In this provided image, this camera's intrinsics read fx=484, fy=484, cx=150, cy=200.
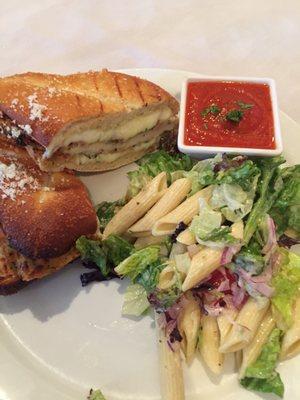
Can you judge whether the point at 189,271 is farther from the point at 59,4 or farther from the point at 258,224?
the point at 59,4

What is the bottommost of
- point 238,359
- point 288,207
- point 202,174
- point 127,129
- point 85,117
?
point 238,359

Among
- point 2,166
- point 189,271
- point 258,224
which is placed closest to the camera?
point 189,271

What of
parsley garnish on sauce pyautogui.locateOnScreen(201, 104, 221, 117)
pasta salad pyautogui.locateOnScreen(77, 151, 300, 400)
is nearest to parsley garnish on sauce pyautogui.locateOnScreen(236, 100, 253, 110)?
parsley garnish on sauce pyautogui.locateOnScreen(201, 104, 221, 117)

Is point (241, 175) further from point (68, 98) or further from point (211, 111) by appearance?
point (68, 98)

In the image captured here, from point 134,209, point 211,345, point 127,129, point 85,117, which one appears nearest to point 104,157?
point 127,129

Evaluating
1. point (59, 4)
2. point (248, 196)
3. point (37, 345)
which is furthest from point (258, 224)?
point (59, 4)

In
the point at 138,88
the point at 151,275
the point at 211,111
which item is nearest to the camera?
the point at 151,275

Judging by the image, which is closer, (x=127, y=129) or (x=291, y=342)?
(x=291, y=342)
